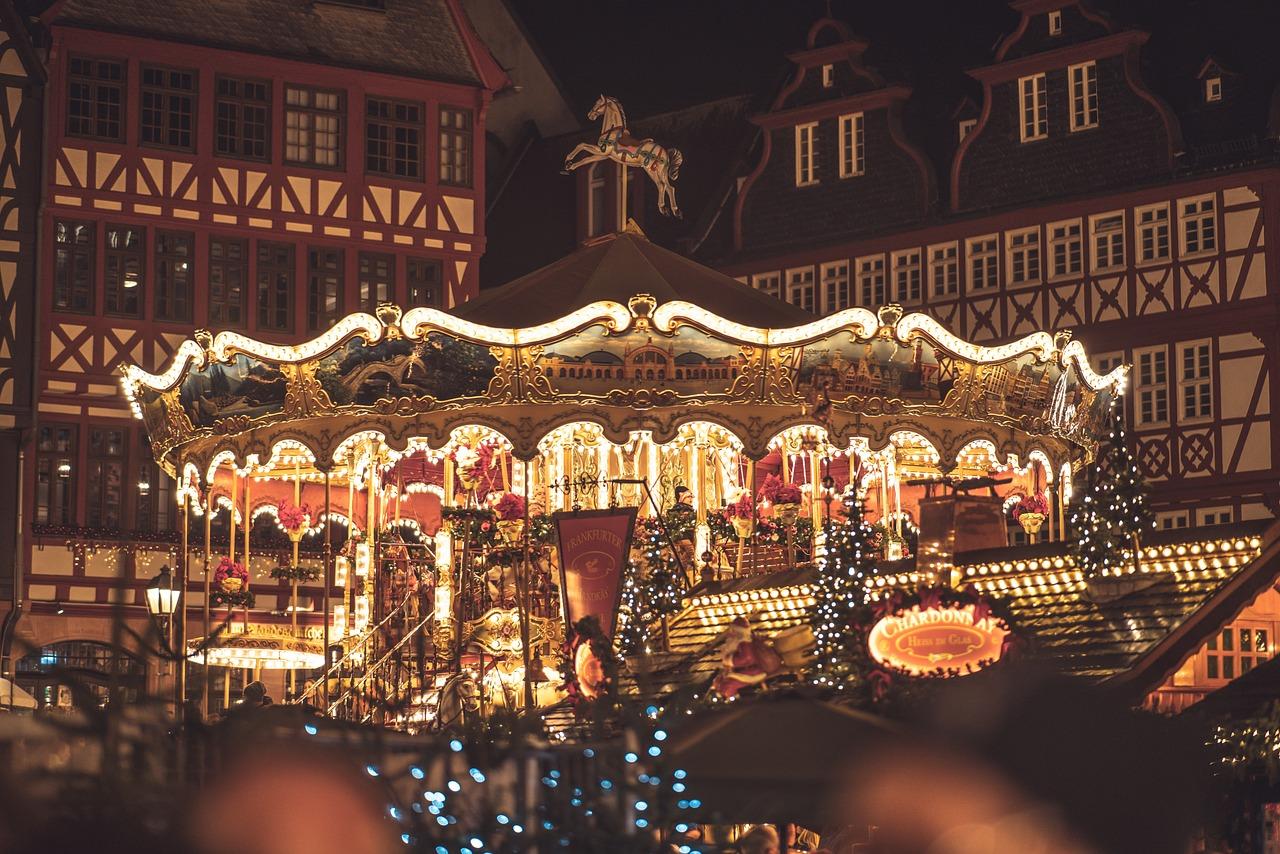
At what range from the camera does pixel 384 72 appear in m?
34.2

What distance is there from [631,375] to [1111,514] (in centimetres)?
391

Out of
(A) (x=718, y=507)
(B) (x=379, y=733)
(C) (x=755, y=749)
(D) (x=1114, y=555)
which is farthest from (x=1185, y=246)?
(B) (x=379, y=733)

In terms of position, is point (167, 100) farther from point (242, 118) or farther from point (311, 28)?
point (311, 28)

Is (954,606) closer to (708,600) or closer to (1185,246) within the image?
(708,600)

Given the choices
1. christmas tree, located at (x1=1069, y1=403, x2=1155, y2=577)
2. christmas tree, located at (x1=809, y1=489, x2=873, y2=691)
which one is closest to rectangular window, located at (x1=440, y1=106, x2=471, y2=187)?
christmas tree, located at (x1=809, y1=489, x2=873, y2=691)

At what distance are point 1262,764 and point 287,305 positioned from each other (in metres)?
19.6

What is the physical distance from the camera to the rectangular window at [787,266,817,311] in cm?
3609

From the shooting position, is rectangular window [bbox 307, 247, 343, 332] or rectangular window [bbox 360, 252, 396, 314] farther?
rectangular window [bbox 360, 252, 396, 314]

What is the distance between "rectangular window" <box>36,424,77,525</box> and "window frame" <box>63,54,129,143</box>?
12.8ft

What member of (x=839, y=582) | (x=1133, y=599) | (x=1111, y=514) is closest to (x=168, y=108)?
(x=839, y=582)

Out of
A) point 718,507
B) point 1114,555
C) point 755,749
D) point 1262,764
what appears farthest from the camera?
point 718,507

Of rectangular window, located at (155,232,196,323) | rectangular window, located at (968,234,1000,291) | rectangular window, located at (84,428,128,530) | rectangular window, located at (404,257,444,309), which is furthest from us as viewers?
rectangular window, located at (968,234,1000,291)

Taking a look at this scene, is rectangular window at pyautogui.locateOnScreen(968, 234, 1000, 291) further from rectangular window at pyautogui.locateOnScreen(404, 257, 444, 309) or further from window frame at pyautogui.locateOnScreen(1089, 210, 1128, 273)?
rectangular window at pyautogui.locateOnScreen(404, 257, 444, 309)

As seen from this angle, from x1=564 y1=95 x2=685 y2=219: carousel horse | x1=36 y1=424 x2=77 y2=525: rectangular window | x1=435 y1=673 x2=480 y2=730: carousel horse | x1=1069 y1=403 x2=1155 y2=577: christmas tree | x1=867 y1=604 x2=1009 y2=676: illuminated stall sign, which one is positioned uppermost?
x1=564 y1=95 x2=685 y2=219: carousel horse
